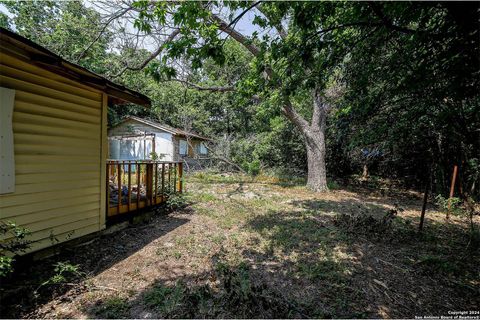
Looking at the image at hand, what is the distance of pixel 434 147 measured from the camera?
693 centimetres

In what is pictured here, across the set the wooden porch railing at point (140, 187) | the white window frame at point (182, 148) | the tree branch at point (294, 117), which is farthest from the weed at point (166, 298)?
the white window frame at point (182, 148)

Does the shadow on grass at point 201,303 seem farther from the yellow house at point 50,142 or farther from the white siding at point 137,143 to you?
the white siding at point 137,143

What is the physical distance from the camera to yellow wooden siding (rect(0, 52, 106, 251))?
8.32 feet

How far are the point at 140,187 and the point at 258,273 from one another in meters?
3.61

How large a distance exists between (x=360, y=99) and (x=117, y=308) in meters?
4.57

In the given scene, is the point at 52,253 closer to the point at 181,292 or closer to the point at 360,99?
the point at 181,292

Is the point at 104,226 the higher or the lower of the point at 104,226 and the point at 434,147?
the lower

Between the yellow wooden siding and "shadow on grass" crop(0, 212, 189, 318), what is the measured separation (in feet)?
0.77

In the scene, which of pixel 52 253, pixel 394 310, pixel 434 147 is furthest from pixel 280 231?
pixel 434 147

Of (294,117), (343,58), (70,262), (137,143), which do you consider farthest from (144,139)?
(343,58)

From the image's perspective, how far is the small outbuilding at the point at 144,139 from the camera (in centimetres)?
1452

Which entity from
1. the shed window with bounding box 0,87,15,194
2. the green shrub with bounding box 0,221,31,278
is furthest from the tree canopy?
the green shrub with bounding box 0,221,31,278

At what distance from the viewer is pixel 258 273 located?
9.12 feet

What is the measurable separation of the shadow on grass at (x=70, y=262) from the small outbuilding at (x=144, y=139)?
1057 centimetres
